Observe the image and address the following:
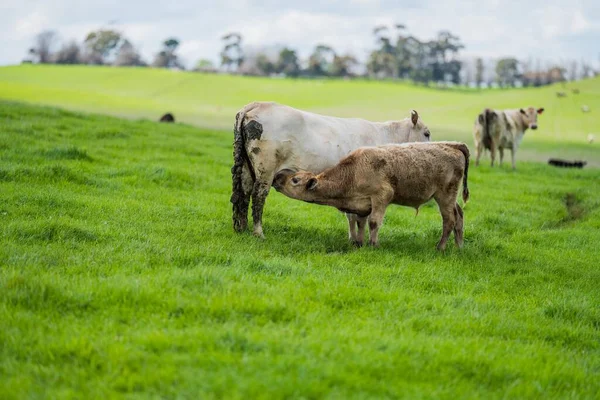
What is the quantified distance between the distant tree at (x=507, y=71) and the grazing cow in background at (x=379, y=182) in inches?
5905

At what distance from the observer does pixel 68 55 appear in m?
138

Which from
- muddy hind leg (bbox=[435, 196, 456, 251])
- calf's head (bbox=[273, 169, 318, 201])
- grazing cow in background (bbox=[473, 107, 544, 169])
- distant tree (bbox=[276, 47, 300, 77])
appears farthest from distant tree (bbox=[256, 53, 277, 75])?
calf's head (bbox=[273, 169, 318, 201])

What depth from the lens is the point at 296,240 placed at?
10.3 metres

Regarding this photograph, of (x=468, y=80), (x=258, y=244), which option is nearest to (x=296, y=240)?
(x=258, y=244)

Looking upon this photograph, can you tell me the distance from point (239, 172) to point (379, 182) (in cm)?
248

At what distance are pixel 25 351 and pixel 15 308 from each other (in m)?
0.93

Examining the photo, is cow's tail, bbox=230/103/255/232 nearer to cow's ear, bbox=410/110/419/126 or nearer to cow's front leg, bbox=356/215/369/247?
cow's front leg, bbox=356/215/369/247

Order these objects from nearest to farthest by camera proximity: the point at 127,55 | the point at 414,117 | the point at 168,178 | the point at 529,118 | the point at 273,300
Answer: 1. the point at 273,300
2. the point at 414,117
3. the point at 168,178
4. the point at 529,118
5. the point at 127,55

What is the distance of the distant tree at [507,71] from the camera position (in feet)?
495

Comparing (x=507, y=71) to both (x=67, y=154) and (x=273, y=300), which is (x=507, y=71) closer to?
(x=67, y=154)

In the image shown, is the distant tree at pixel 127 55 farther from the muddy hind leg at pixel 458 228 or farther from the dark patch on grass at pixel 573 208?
the muddy hind leg at pixel 458 228

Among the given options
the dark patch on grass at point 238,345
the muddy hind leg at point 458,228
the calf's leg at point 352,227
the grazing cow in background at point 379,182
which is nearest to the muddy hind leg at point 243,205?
the grazing cow in background at point 379,182

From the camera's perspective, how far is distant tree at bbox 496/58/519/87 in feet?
495

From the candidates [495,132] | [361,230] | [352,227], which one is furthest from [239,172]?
[495,132]
